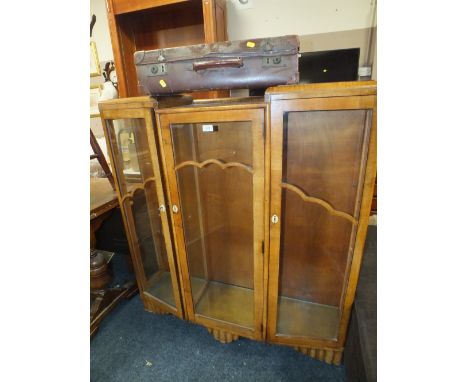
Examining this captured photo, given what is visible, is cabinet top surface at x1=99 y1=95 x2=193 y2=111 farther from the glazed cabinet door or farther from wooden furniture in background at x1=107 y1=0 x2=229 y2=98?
the glazed cabinet door

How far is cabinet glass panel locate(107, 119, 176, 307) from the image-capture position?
1.26 m

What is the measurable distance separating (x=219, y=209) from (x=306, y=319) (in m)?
0.78

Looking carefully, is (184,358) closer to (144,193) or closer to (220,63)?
(144,193)

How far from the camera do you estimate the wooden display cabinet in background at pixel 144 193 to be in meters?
1.10

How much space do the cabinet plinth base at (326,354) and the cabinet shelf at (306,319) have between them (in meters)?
0.09

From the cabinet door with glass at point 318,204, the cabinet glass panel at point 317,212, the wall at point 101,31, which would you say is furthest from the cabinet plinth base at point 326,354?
the wall at point 101,31

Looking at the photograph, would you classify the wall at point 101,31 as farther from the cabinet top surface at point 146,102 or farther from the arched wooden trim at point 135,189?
the arched wooden trim at point 135,189
